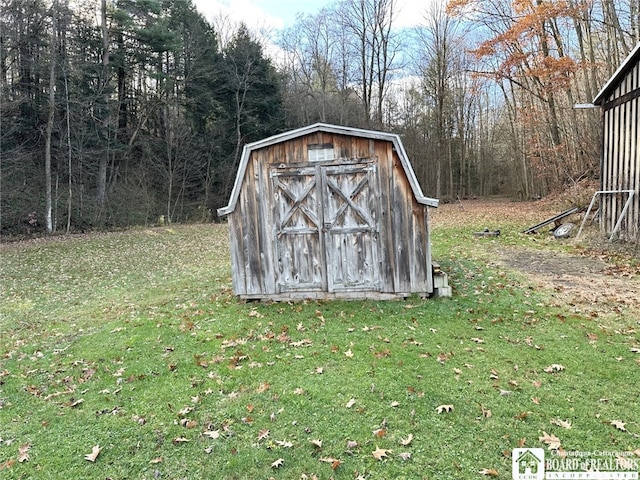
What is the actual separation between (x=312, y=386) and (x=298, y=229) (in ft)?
11.7

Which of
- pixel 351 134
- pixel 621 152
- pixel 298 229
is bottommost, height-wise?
pixel 298 229

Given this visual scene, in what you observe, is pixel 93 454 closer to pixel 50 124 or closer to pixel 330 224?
pixel 330 224

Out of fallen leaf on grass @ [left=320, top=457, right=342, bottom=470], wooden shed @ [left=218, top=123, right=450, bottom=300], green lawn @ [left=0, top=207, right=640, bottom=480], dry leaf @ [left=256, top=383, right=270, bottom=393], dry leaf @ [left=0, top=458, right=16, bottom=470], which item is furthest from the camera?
wooden shed @ [left=218, top=123, right=450, bottom=300]

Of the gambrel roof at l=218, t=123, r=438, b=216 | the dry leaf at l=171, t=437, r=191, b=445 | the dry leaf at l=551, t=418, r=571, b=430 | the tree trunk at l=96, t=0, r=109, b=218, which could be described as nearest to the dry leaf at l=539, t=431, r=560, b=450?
the dry leaf at l=551, t=418, r=571, b=430

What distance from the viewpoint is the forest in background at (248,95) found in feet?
63.6

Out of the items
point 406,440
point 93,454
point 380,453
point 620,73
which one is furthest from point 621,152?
point 93,454

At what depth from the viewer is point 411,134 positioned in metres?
33.6

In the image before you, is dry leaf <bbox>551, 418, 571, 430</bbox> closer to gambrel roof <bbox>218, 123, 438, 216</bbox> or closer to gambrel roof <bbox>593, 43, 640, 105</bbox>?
gambrel roof <bbox>218, 123, 438, 216</bbox>

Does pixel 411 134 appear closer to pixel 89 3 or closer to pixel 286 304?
pixel 89 3

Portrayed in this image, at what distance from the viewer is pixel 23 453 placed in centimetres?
377

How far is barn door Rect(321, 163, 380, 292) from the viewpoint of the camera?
7387mm

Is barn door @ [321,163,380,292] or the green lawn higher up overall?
barn door @ [321,163,380,292]

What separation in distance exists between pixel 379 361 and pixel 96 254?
43.4 ft

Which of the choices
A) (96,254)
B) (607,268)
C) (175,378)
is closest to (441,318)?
(175,378)
